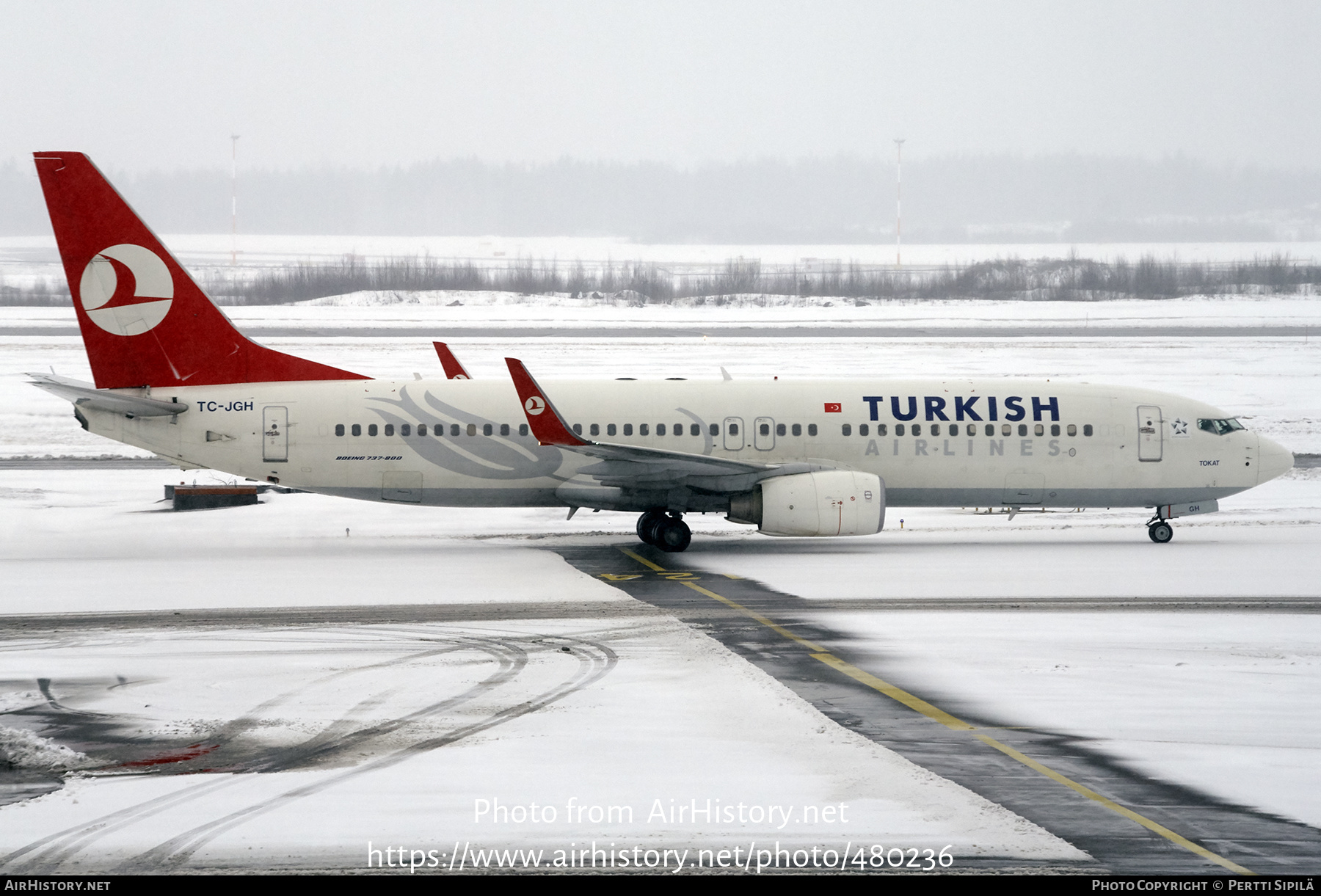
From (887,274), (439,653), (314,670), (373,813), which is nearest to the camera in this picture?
(373,813)

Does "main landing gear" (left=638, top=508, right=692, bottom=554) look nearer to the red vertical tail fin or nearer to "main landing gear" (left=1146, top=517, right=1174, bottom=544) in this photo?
the red vertical tail fin

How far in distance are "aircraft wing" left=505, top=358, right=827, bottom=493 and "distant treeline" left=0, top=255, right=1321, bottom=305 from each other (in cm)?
6811

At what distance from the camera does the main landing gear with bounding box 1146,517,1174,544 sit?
Answer: 2686 centimetres

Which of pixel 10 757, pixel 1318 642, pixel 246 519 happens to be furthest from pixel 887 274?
pixel 10 757

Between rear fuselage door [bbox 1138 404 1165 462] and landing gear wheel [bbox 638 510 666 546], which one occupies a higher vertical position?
rear fuselage door [bbox 1138 404 1165 462]

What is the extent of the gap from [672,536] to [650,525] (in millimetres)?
556

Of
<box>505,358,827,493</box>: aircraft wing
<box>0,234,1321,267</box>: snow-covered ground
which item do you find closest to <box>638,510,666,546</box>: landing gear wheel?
<box>505,358,827,493</box>: aircraft wing

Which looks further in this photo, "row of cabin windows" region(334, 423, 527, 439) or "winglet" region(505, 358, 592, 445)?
"row of cabin windows" region(334, 423, 527, 439)

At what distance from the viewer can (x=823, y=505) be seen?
80.9 ft

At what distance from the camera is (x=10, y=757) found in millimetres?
11727

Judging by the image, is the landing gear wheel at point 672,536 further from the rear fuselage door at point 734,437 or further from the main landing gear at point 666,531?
the rear fuselage door at point 734,437

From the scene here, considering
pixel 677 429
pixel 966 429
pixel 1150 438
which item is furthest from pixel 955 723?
pixel 1150 438
